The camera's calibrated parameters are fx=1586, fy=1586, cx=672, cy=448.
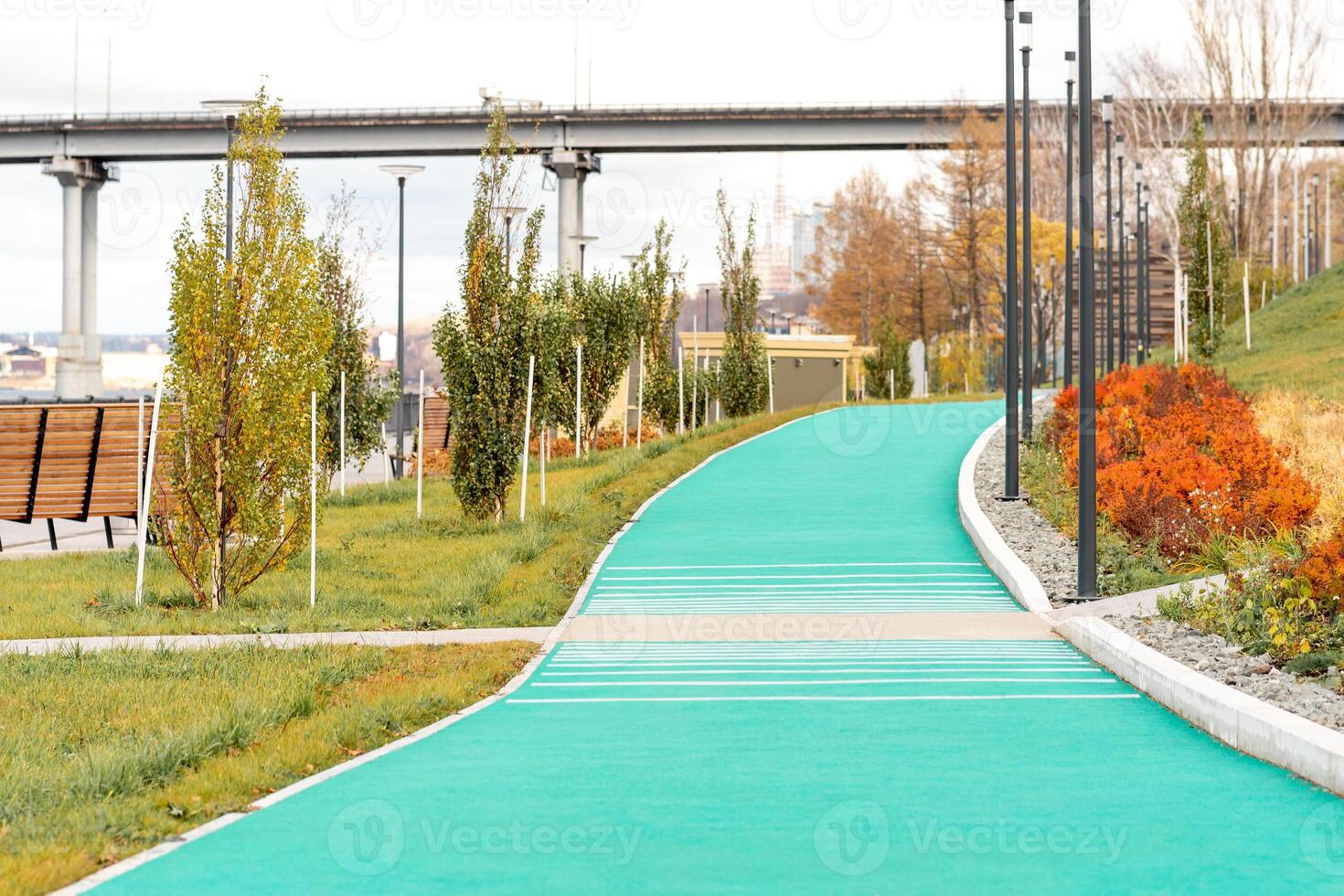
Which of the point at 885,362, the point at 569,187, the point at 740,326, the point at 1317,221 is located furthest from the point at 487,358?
the point at 1317,221

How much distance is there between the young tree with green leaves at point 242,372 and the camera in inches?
608

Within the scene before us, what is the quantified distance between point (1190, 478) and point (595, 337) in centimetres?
1854

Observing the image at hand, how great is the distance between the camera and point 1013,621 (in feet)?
47.0

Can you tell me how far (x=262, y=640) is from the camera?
44.3ft

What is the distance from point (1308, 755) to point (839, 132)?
6069 cm

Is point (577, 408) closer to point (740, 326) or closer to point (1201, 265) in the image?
point (740, 326)

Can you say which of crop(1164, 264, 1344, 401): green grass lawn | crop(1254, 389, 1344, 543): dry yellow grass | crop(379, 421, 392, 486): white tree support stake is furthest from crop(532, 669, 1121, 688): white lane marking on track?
crop(1164, 264, 1344, 401): green grass lawn

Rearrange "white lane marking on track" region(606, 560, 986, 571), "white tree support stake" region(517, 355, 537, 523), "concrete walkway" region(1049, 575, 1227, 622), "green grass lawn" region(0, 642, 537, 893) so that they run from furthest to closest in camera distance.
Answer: "white tree support stake" region(517, 355, 537, 523) → "white lane marking on track" region(606, 560, 986, 571) → "concrete walkway" region(1049, 575, 1227, 622) → "green grass lawn" region(0, 642, 537, 893)

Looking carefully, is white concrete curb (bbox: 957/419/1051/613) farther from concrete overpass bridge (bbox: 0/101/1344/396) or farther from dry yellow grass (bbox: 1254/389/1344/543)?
concrete overpass bridge (bbox: 0/101/1344/396)

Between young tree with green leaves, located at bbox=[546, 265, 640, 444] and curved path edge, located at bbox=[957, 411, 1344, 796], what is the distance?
1901cm

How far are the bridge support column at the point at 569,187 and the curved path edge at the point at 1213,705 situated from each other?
54.4 m

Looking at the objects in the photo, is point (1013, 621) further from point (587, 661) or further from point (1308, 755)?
point (1308, 755)

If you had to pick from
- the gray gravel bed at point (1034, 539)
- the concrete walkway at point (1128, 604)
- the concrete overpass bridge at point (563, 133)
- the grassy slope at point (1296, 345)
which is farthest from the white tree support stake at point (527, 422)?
the concrete overpass bridge at point (563, 133)

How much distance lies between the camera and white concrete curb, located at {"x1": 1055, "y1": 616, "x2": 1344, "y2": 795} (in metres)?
8.22
